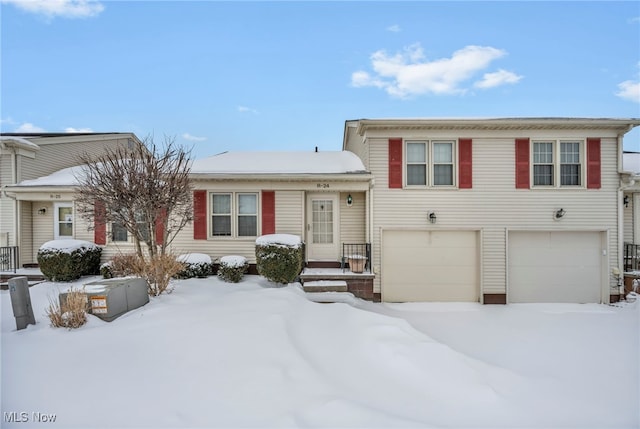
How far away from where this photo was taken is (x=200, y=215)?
376 inches

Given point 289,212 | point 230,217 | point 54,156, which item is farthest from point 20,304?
point 54,156

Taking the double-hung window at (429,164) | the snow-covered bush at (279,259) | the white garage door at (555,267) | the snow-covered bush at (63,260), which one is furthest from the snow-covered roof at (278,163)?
the white garage door at (555,267)

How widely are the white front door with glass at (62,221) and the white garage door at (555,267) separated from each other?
1454 centimetres

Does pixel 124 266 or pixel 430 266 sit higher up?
pixel 124 266

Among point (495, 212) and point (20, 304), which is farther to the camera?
point (495, 212)

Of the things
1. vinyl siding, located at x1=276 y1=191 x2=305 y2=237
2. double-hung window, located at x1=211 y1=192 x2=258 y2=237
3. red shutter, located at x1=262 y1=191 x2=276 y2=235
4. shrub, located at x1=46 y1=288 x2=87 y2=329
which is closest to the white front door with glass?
double-hung window, located at x1=211 y1=192 x2=258 y2=237

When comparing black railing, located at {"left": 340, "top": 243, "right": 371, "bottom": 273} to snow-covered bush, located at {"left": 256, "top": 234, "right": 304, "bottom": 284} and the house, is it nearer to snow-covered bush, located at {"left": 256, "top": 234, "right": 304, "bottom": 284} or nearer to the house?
the house

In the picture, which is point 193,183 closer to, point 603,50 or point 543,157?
point 543,157

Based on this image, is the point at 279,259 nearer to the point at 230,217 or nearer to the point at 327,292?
the point at 327,292

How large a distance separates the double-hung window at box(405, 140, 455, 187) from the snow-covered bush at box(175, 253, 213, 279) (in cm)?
649

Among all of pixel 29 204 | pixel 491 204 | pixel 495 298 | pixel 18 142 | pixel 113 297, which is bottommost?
pixel 495 298

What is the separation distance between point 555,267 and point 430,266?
12.2 feet

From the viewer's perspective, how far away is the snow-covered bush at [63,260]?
885 cm

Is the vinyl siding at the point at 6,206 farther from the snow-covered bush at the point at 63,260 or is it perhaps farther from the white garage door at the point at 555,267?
the white garage door at the point at 555,267
